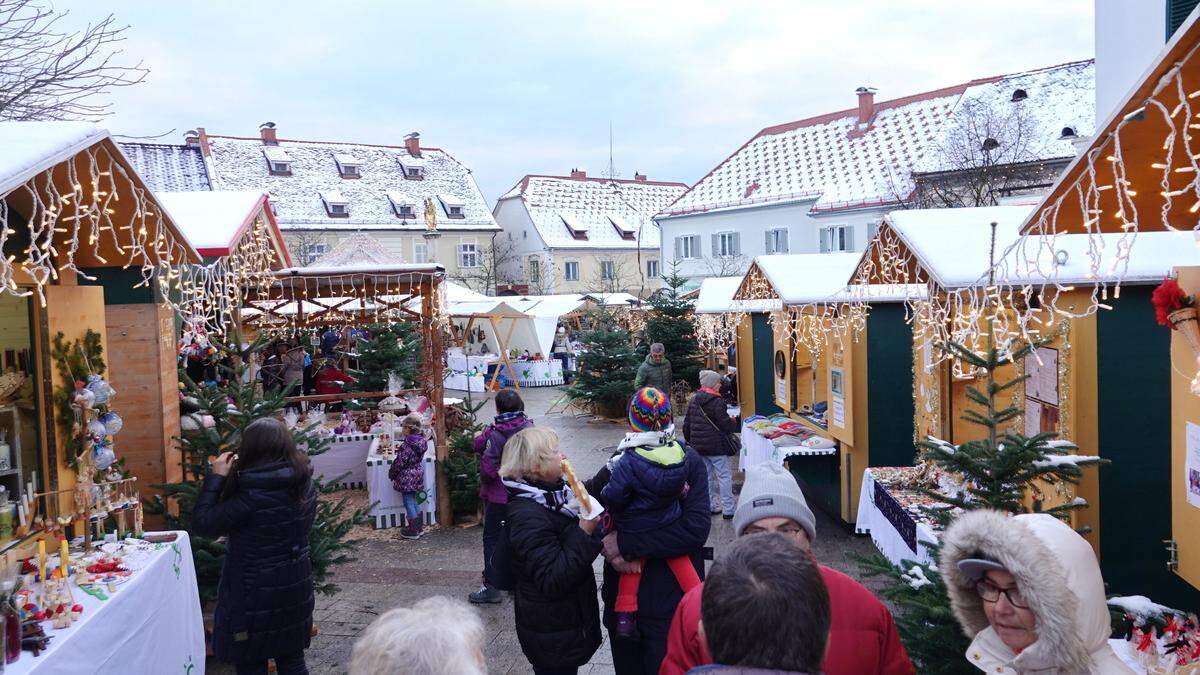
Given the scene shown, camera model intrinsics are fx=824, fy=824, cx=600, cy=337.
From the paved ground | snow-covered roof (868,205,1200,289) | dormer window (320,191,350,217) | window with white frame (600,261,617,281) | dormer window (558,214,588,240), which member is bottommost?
the paved ground

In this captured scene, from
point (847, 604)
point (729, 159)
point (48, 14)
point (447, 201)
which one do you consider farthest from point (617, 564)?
point (447, 201)

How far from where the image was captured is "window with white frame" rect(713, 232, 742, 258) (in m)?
35.2

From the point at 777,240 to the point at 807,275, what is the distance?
23074 mm

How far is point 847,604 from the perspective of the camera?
8.08 ft

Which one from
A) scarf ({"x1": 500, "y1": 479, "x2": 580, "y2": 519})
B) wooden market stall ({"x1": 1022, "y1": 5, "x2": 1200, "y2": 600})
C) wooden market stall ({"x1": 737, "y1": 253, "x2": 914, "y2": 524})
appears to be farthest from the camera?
wooden market stall ({"x1": 737, "y1": 253, "x2": 914, "y2": 524})

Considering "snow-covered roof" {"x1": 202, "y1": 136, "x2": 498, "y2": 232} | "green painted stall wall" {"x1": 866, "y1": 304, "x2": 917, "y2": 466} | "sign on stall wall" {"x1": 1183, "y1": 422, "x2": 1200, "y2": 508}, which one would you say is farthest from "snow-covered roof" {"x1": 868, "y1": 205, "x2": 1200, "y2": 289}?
"snow-covered roof" {"x1": 202, "y1": 136, "x2": 498, "y2": 232}

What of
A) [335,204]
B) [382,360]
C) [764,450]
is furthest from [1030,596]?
[335,204]

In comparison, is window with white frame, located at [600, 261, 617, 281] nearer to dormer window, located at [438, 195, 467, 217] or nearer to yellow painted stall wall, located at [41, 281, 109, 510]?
dormer window, located at [438, 195, 467, 217]

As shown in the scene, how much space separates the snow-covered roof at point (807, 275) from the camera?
33.0ft

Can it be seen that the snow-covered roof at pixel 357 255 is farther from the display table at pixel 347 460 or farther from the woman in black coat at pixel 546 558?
the woman in black coat at pixel 546 558

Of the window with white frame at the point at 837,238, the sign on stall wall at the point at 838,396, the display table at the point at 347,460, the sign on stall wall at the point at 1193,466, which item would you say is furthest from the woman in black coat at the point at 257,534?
the window with white frame at the point at 837,238

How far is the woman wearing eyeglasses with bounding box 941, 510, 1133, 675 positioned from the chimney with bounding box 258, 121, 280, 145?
4275cm

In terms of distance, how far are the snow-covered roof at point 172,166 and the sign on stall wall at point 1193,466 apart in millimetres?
34211

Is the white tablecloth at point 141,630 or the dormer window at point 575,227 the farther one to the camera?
the dormer window at point 575,227
